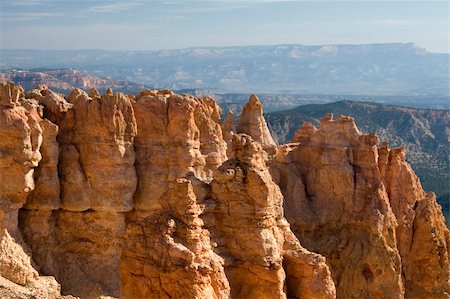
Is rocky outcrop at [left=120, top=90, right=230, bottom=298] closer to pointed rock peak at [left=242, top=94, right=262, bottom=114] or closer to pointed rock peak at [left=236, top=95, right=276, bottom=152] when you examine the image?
pointed rock peak at [left=236, top=95, right=276, bottom=152]

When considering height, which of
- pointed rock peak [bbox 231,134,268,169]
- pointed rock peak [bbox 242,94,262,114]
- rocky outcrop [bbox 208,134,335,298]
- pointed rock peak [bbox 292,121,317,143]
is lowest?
rocky outcrop [bbox 208,134,335,298]

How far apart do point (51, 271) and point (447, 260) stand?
17606mm

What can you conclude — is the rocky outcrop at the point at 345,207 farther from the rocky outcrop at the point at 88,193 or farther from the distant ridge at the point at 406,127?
the distant ridge at the point at 406,127

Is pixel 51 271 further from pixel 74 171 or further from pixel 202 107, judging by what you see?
pixel 202 107

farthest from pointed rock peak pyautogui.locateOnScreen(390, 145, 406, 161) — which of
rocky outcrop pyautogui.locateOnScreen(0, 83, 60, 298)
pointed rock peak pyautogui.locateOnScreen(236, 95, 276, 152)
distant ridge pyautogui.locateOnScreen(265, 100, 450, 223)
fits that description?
distant ridge pyautogui.locateOnScreen(265, 100, 450, 223)

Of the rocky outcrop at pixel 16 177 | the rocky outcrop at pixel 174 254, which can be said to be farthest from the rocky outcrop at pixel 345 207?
the rocky outcrop at pixel 174 254

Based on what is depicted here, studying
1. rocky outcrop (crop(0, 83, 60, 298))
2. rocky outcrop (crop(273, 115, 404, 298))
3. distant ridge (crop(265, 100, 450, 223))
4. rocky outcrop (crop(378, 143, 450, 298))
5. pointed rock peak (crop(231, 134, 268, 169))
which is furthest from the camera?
distant ridge (crop(265, 100, 450, 223))

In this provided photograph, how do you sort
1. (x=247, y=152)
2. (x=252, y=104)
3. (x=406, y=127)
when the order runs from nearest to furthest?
(x=247, y=152) → (x=252, y=104) → (x=406, y=127)

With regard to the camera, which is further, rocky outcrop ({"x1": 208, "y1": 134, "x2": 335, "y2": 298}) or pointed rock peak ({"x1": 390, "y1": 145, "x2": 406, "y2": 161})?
pointed rock peak ({"x1": 390, "y1": 145, "x2": 406, "y2": 161})

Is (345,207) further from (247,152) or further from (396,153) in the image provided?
(247,152)

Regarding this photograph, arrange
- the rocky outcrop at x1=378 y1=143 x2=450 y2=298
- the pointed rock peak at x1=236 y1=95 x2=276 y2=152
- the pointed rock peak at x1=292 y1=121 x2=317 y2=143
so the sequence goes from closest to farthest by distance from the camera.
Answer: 1. the rocky outcrop at x1=378 y1=143 x2=450 y2=298
2. the pointed rock peak at x1=292 y1=121 x2=317 y2=143
3. the pointed rock peak at x1=236 y1=95 x2=276 y2=152

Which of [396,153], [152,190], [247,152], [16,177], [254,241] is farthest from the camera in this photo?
[396,153]

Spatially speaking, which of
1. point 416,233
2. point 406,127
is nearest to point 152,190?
point 416,233

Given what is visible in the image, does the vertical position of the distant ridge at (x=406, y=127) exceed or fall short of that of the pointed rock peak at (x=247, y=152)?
it falls short
